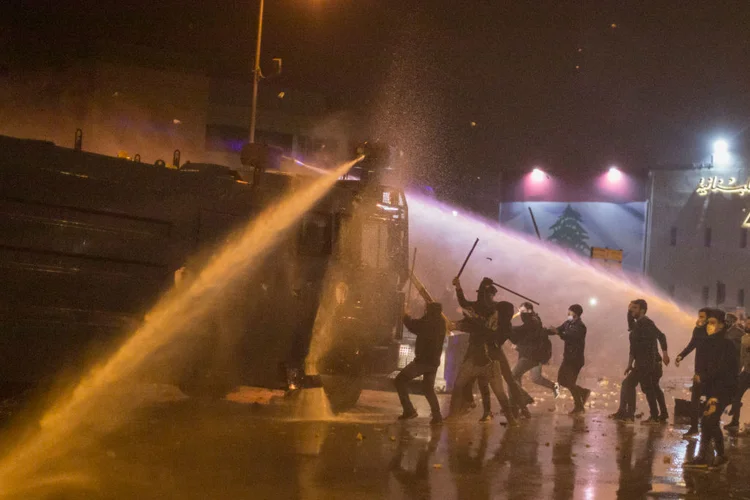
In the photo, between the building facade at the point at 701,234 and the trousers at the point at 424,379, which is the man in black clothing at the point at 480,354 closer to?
the trousers at the point at 424,379

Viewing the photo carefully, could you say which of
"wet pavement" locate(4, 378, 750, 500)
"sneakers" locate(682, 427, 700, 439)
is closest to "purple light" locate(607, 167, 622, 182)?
"wet pavement" locate(4, 378, 750, 500)

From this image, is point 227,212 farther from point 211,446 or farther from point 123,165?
point 211,446

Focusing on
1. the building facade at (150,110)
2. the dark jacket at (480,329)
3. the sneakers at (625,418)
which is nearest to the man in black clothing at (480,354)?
the dark jacket at (480,329)

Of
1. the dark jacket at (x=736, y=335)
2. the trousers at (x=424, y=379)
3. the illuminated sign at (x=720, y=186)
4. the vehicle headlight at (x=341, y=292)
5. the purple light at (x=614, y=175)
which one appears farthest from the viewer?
the purple light at (x=614, y=175)

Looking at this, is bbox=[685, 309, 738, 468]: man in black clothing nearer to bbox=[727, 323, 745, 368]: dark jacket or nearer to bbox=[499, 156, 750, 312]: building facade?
bbox=[727, 323, 745, 368]: dark jacket

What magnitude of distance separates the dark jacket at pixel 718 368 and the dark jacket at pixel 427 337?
3526 millimetres

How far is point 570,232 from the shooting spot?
4703 centimetres

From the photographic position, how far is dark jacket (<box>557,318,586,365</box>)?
15.2 m

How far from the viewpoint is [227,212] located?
10.5m

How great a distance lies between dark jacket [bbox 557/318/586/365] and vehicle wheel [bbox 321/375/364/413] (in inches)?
171

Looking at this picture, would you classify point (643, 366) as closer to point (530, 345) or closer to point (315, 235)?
point (530, 345)

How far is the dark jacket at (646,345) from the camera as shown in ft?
46.6

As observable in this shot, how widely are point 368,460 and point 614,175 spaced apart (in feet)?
130

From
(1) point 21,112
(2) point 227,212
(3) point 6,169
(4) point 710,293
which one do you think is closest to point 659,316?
(4) point 710,293
